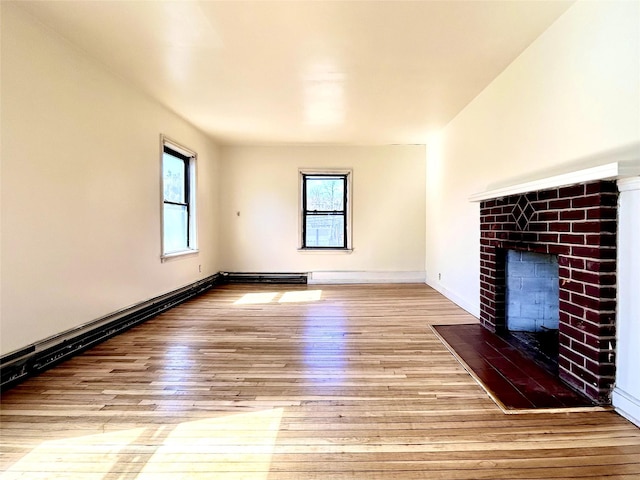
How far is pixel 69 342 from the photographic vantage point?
8.58 ft

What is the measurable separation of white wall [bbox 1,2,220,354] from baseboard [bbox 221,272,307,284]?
2344 millimetres

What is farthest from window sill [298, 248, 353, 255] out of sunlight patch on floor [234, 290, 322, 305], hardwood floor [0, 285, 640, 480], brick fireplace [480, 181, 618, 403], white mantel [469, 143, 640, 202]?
white mantel [469, 143, 640, 202]

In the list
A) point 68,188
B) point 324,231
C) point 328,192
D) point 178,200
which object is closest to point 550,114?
point 68,188

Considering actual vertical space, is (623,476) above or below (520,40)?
below

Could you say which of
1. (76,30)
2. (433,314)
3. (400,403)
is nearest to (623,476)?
(400,403)

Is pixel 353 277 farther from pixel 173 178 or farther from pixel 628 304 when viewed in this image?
pixel 628 304

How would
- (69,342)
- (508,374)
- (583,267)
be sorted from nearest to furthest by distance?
(583,267) < (508,374) < (69,342)

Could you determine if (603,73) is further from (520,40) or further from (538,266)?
(538,266)

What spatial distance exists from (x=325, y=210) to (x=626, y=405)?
16.5 ft

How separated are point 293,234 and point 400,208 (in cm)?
210

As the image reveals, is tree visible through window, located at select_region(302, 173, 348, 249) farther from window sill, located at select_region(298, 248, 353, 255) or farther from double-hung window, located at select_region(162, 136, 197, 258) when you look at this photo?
double-hung window, located at select_region(162, 136, 197, 258)

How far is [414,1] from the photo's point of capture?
6.96 feet

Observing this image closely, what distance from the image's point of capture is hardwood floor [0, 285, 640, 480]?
1.45m

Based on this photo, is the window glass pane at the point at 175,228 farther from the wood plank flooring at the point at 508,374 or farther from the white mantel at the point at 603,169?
the white mantel at the point at 603,169
